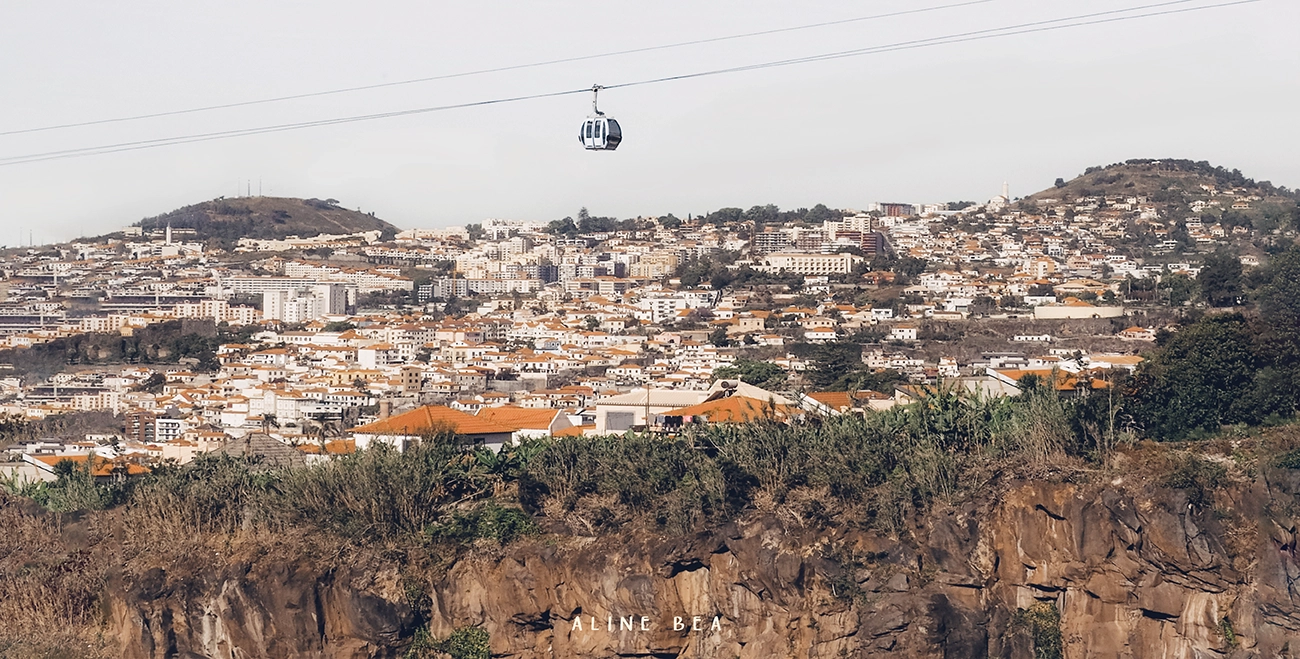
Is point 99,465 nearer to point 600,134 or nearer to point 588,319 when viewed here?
point 600,134

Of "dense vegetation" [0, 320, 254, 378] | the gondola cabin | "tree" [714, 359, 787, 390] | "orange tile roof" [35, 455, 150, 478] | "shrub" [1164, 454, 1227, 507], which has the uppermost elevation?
the gondola cabin

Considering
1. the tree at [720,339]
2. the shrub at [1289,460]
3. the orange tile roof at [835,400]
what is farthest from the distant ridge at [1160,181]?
the shrub at [1289,460]

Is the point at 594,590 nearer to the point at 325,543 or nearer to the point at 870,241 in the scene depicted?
the point at 325,543

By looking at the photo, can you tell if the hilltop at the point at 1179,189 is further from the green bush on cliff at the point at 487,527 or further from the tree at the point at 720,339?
the green bush on cliff at the point at 487,527

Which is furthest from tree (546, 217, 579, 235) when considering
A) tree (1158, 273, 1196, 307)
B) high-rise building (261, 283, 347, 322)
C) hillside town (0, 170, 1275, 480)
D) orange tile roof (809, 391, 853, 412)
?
orange tile roof (809, 391, 853, 412)

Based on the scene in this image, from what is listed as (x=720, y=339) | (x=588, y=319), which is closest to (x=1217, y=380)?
(x=720, y=339)

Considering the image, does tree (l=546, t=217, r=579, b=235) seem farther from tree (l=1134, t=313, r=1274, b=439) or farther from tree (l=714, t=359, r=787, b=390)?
tree (l=1134, t=313, r=1274, b=439)

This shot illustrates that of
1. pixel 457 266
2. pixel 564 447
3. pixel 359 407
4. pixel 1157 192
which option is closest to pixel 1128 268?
pixel 1157 192
